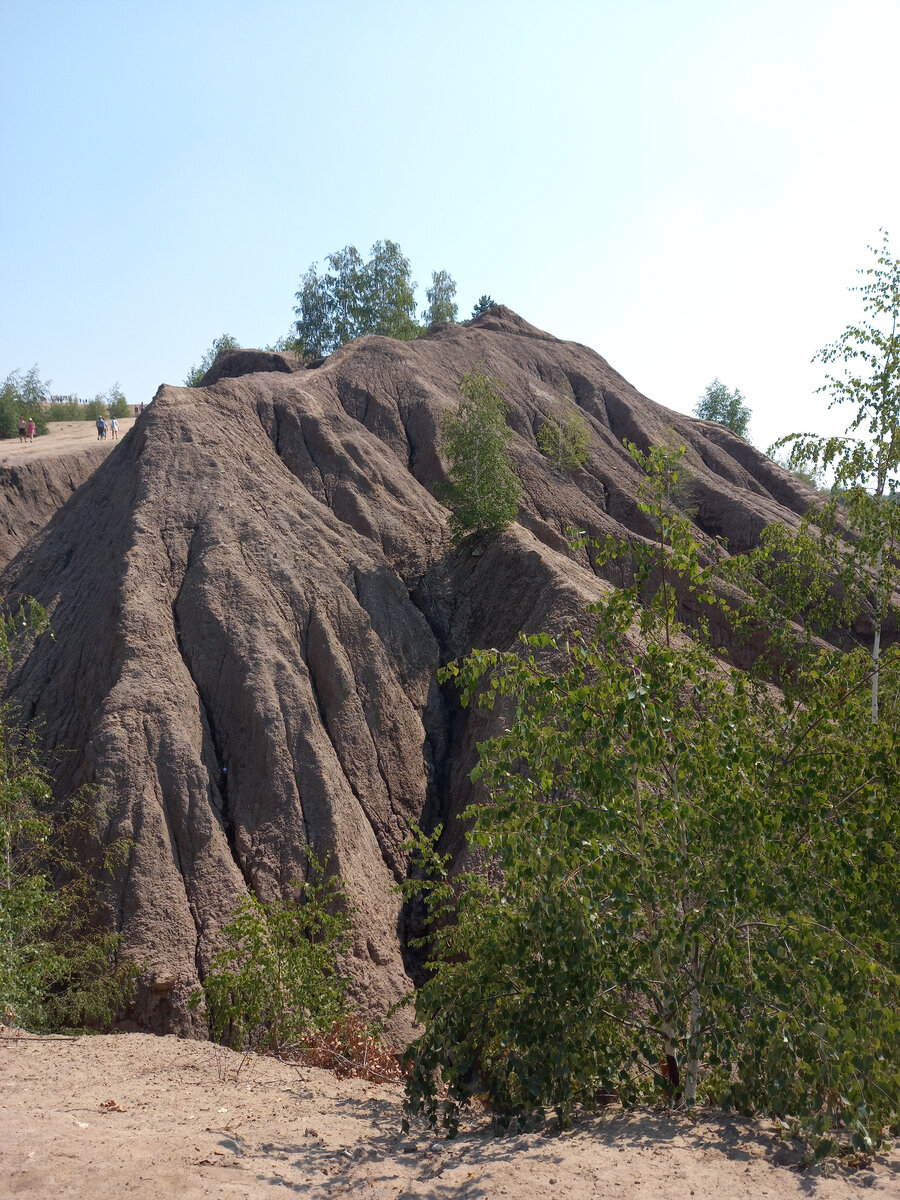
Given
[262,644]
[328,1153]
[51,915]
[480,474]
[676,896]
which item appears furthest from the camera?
[480,474]

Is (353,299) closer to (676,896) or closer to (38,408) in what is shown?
(38,408)

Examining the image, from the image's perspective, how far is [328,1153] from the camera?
224 inches

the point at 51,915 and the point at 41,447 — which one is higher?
the point at 41,447

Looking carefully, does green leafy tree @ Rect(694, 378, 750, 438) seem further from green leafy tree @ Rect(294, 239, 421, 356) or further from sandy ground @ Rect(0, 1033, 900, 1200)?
sandy ground @ Rect(0, 1033, 900, 1200)

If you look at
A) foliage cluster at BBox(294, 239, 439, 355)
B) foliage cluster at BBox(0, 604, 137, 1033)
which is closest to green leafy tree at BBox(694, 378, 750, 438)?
foliage cluster at BBox(294, 239, 439, 355)

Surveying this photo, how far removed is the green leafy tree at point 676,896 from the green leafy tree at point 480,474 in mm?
14583

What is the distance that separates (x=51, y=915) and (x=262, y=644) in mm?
5846

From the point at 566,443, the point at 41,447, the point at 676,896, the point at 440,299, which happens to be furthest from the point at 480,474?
the point at 440,299

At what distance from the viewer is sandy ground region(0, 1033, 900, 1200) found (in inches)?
193

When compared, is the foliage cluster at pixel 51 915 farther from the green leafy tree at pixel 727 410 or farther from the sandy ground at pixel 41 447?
the green leafy tree at pixel 727 410

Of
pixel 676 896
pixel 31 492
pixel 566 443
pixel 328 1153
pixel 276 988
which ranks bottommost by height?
pixel 276 988

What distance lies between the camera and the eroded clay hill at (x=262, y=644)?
1306 centimetres

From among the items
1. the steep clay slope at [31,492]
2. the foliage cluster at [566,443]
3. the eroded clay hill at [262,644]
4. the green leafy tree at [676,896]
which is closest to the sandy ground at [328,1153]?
the green leafy tree at [676,896]

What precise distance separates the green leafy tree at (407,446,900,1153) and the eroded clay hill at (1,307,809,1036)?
23.2 ft
